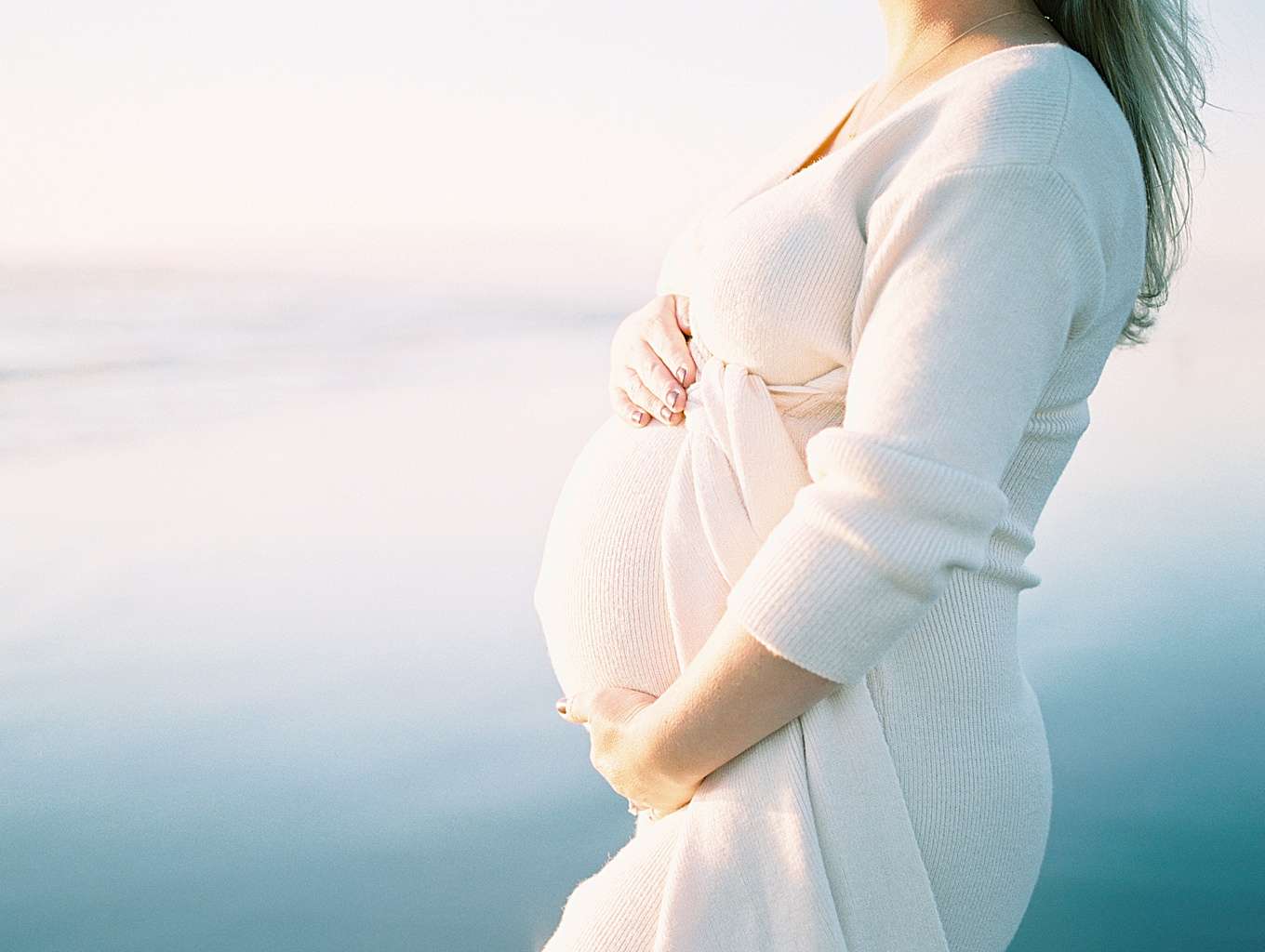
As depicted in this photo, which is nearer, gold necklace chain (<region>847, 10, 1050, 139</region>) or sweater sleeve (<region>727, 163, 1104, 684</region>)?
sweater sleeve (<region>727, 163, 1104, 684</region>)

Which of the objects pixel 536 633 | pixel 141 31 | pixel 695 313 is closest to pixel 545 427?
pixel 536 633

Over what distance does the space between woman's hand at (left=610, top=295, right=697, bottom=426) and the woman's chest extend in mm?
67

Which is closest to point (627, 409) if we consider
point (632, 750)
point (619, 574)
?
point (619, 574)

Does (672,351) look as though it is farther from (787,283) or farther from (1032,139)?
(1032,139)

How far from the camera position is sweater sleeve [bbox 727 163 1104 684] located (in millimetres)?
738

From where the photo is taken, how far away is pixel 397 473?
8.70ft

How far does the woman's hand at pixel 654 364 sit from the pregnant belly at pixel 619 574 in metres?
0.02

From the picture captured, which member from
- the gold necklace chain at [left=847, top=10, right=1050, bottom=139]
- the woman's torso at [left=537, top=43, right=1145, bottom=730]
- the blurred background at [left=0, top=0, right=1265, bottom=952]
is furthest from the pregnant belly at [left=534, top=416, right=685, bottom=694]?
the blurred background at [left=0, top=0, right=1265, bottom=952]

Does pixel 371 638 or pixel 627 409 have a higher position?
pixel 371 638

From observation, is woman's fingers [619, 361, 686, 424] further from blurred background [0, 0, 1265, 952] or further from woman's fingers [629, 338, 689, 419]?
blurred background [0, 0, 1265, 952]

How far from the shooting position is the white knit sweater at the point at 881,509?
2.46 ft

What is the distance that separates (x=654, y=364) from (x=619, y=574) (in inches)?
7.1

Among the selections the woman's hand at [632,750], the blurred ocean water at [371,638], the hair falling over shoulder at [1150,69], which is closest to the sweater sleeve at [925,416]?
the woman's hand at [632,750]

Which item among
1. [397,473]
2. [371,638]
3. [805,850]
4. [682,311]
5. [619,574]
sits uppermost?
[397,473]
